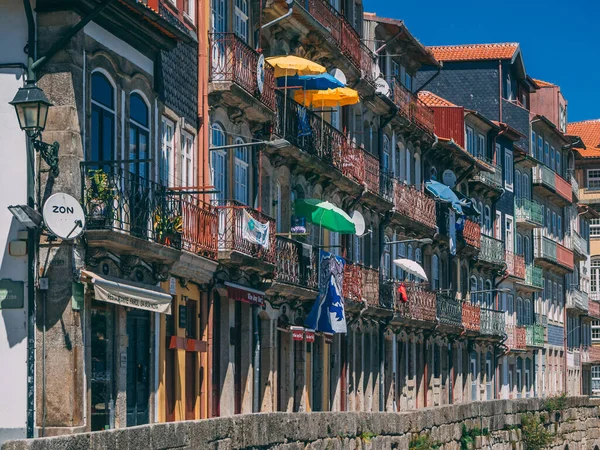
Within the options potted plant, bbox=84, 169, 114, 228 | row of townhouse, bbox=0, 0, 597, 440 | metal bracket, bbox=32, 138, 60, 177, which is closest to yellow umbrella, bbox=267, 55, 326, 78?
row of townhouse, bbox=0, 0, 597, 440

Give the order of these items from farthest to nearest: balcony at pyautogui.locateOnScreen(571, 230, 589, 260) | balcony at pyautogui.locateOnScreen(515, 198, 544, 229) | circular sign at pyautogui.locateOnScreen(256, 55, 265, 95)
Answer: balcony at pyautogui.locateOnScreen(571, 230, 589, 260), balcony at pyautogui.locateOnScreen(515, 198, 544, 229), circular sign at pyautogui.locateOnScreen(256, 55, 265, 95)

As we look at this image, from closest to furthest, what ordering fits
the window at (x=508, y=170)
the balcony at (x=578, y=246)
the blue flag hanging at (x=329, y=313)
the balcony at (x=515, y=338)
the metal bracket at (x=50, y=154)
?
the metal bracket at (x=50, y=154)
the blue flag hanging at (x=329, y=313)
the balcony at (x=515, y=338)
the window at (x=508, y=170)
the balcony at (x=578, y=246)

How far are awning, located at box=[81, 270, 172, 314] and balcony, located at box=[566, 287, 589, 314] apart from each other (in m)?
52.5

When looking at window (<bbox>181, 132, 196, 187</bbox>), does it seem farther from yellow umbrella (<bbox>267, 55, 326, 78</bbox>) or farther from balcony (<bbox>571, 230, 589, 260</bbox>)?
balcony (<bbox>571, 230, 589, 260</bbox>)

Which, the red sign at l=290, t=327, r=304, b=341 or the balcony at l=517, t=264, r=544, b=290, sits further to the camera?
the balcony at l=517, t=264, r=544, b=290

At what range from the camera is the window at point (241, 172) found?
31.7 m

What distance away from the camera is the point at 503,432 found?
39.5m

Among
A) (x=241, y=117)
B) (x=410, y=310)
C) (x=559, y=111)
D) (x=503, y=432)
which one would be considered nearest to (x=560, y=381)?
(x=559, y=111)

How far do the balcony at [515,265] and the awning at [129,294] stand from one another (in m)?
37.7

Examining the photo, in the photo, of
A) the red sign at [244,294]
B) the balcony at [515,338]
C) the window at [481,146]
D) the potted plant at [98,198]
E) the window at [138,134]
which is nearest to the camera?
the potted plant at [98,198]

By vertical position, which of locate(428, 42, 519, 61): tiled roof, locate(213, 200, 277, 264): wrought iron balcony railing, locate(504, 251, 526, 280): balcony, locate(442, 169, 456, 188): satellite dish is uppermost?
locate(428, 42, 519, 61): tiled roof

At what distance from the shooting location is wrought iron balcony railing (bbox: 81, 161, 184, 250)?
22828 mm

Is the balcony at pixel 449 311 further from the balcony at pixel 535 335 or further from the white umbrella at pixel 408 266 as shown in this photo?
the balcony at pixel 535 335

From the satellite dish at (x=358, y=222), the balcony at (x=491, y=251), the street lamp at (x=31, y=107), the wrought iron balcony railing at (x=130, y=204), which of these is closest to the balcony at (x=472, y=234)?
the balcony at (x=491, y=251)
